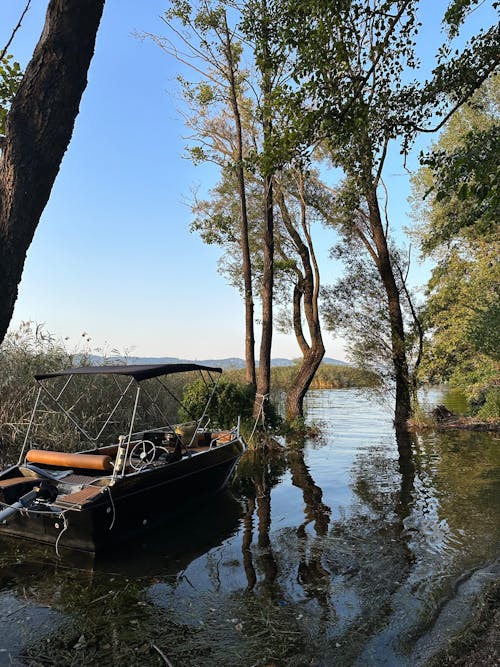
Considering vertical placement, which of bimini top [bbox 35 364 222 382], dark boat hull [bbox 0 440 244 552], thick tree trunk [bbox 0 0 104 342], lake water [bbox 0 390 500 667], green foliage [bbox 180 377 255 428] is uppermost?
thick tree trunk [bbox 0 0 104 342]

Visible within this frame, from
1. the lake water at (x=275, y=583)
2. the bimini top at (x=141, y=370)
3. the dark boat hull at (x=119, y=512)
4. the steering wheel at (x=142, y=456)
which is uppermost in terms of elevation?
the bimini top at (x=141, y=370)

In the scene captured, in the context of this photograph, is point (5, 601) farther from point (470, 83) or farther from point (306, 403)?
point (306, 403)

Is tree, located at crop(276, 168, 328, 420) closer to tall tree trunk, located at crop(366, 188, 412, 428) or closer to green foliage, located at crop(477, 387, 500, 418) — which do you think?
tall tree trunk, located at crop(366, 188, 412, 428)

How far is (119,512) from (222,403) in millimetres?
7060

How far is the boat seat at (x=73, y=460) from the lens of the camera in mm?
7102

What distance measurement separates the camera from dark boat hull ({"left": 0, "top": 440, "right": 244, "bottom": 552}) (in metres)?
6.15

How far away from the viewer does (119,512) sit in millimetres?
6543

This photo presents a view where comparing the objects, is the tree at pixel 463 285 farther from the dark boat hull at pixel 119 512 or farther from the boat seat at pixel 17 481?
the boat seat at pixel 17 481

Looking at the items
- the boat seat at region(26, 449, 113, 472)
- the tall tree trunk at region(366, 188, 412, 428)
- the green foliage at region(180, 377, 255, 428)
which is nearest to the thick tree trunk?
the boat seat at region(26, 449, 113, 472)

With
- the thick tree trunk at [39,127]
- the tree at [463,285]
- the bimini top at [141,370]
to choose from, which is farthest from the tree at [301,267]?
the thick tree trunk at [39,127]

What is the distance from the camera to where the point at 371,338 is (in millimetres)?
19250

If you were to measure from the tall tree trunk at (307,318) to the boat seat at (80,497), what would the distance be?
10.6 metres

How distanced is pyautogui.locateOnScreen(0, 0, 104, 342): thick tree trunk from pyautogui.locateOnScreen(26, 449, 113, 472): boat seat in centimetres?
443

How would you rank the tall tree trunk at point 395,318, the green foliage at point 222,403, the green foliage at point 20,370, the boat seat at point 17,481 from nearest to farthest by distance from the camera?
the boat seat at point 17,481 → the green foliage at point 20,370 → the green foliage at point 222,403 → the tall tree trunk at point 395,318
